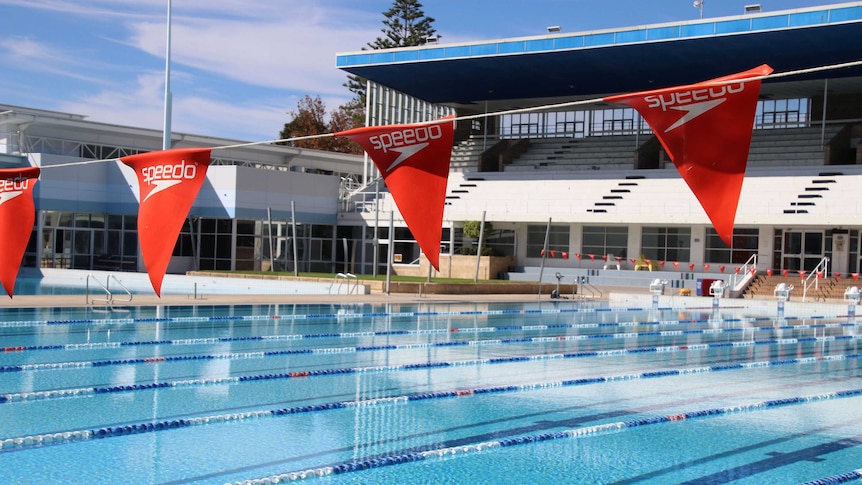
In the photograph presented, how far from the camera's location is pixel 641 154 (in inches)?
1416

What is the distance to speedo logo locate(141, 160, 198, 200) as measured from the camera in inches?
399

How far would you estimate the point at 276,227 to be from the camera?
34.2 meters

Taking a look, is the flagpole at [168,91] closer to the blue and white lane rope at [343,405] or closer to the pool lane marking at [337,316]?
the pool lane marking at [337,316]

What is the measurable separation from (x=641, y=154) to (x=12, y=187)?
26825mm

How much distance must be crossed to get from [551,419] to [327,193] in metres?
28.0

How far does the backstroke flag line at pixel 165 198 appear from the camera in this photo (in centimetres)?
1012

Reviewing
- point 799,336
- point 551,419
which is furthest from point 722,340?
point 551,419

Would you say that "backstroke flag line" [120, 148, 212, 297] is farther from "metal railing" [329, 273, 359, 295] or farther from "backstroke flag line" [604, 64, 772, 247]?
"metal railing" [329, 273, 359, 295]

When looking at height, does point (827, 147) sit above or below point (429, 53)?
below

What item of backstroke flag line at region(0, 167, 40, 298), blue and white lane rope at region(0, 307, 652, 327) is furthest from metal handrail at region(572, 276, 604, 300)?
backstroke flag line at region(0, 167, 40, 298)

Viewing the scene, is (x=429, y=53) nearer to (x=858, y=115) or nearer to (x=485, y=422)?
(x=858, y=115)

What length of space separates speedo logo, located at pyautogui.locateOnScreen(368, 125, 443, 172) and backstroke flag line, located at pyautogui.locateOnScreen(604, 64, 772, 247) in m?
2.70

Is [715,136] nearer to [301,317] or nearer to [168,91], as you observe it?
[301,317]

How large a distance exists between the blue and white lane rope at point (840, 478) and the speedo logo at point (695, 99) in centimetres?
275
